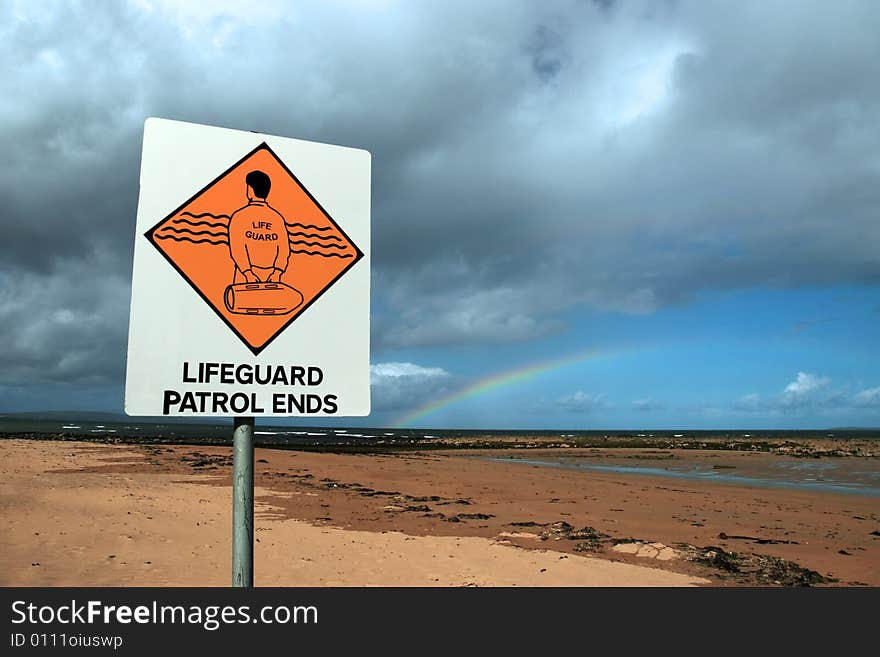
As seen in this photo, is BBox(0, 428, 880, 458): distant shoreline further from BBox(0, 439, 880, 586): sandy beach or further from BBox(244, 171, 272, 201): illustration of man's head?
BBox(244, 171, 272, 201): illustration of man's head

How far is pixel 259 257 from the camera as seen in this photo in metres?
2.23

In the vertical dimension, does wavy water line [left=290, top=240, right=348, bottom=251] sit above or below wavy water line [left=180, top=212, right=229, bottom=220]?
below

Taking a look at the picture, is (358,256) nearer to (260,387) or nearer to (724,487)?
(260,387)

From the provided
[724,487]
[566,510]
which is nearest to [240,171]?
[566,510]

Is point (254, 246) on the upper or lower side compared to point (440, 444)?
upper

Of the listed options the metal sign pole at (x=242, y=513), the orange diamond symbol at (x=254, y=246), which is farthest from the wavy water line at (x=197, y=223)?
the metal sign pole at (x=242, y=513)

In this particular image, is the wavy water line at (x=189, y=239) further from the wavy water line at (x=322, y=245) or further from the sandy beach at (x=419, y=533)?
the sandy beach at (x=419, y=533)


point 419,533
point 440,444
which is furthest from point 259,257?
point 440,444

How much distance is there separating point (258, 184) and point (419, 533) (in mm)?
11377

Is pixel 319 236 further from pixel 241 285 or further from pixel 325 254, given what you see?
pixel 241 285

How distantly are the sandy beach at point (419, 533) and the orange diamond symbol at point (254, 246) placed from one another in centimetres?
689

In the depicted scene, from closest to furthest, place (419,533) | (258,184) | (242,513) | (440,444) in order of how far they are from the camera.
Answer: (242,513) → (258,184) → (419,533) → (440,444)

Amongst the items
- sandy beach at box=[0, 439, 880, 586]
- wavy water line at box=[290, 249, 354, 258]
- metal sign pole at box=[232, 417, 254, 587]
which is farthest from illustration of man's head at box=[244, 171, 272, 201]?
sandy beach at box=[0, 439, 880, 586]

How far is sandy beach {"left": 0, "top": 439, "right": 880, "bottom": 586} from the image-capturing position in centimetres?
879
